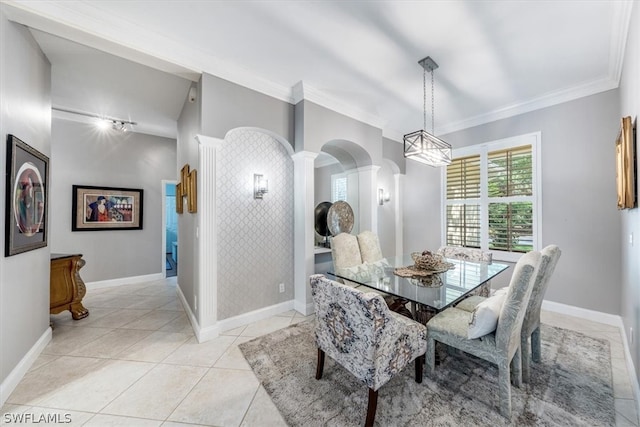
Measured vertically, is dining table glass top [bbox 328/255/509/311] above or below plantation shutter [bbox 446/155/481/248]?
below

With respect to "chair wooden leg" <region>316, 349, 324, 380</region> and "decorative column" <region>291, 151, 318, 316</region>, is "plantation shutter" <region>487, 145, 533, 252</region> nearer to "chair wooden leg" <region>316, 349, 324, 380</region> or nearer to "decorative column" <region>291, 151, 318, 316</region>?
"decorative column" <region>291, 151, 318, 316</region>

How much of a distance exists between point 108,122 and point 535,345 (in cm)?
635

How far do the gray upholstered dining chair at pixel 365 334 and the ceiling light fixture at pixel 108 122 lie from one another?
181 inches

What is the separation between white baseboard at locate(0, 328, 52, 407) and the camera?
176 centimetres

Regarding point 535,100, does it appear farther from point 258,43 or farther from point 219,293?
point 219,293

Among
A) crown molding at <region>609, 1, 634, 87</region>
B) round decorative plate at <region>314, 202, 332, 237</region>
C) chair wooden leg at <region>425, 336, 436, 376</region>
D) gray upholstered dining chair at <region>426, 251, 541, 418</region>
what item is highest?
crown molding at <region>609, 1, 634, 87</region>

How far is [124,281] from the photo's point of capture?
4.61m

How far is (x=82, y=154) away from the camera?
4.26 m

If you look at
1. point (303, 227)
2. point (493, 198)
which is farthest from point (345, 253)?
point (493, 198)

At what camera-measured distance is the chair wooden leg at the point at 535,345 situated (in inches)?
86.6

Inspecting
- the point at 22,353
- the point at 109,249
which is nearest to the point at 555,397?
the point at 22,353

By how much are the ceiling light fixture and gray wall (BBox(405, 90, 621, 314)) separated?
20.8 ft

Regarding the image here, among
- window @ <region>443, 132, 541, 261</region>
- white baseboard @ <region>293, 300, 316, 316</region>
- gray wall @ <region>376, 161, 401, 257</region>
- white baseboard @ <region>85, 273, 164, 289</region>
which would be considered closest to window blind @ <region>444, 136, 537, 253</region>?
window @ <region>443, 132, 541, 261</region>

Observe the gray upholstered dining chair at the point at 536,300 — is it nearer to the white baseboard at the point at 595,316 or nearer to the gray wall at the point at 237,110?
the white baseboard at the point at 595,316
